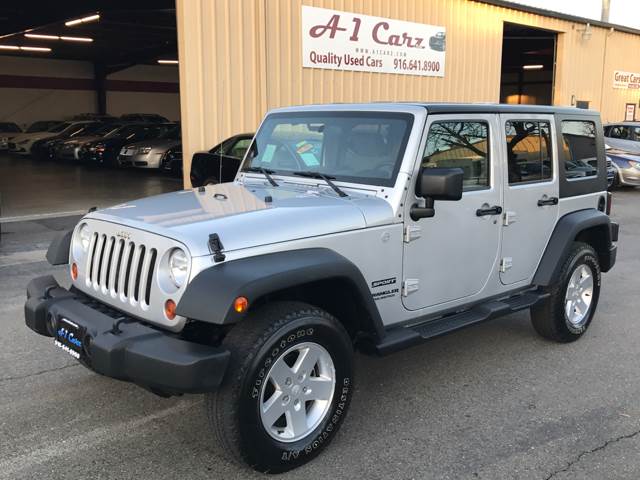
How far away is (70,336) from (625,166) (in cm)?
1521

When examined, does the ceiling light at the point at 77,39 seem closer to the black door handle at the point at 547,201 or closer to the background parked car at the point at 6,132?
the background parked car at the point at 6,132

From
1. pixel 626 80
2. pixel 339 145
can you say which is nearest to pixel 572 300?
pixel 339 145

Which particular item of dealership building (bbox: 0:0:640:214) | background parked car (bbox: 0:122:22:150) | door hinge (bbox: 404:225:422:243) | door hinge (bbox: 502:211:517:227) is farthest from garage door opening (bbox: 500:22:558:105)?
door hinge (bbox: 404:225:422:243)

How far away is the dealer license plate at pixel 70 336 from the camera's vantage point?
3.14 meters

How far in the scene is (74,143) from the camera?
22.0 meters

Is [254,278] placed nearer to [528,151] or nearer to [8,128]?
[528,151]

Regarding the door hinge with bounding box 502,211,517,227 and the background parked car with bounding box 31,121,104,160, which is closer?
the door hinge with bounding box 502,211,517,227

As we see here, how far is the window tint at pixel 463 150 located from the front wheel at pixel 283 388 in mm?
1312

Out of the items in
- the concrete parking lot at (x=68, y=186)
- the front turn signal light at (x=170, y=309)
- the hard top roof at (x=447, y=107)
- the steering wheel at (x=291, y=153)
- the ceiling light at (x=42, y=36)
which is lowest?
the concrete parking lot at (x=68, y=186)

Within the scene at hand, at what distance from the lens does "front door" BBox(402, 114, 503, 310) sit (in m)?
3.84

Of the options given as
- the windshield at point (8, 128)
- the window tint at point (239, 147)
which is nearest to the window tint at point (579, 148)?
the window tint at point (239, 147)

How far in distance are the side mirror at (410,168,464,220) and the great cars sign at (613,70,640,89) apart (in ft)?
66.3

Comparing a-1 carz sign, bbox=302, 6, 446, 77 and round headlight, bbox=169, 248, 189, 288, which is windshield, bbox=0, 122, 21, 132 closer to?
a-1 carz sign, bbox=302, 6, 446, 77

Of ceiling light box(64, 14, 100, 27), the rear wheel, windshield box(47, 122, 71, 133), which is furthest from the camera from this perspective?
windshield box(47, 122, 71, 133)
